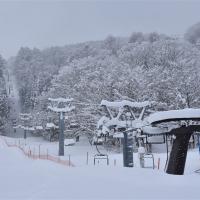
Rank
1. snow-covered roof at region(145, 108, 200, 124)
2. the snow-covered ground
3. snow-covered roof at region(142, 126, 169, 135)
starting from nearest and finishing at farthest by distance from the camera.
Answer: the snow-covered ground
snow-covered roof at region(145, 108, 200, 124)
snow-covered roof at region(142, 126, 169, 135)

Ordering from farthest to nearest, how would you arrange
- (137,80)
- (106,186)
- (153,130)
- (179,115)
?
1. (137,80)
2. (153,130)
3. (179,115)
4. (106,186)

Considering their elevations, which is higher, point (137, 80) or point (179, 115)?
point (137, 80)

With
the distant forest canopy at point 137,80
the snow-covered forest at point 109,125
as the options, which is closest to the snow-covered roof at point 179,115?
the snow-covered forest at point 109,125

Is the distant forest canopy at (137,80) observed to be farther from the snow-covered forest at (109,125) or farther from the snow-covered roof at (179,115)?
the snow-covered roof at (179,115)

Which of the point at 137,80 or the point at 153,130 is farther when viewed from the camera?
the point at 137,80

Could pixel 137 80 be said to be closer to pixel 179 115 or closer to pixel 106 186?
pixel 179 115

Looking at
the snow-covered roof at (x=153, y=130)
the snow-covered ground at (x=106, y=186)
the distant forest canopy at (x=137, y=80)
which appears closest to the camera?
the snow-covered ground at (x=106, y=186)

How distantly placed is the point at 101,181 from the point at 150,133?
14.2ft

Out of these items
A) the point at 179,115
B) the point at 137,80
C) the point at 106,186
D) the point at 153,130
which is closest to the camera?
the point at 106,186

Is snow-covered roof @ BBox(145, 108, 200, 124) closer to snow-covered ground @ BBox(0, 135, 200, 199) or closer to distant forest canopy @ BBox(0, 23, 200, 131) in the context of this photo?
snow-covered ground @ BBox(0, 135, 200, 199)

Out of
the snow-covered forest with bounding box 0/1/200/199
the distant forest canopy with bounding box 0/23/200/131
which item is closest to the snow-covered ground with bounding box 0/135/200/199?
the snow-covered forest with bounding box 0/1/200/199

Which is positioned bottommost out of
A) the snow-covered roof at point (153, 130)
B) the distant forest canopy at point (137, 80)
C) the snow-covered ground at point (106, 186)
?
the snow-covered ground at point (106, 186)

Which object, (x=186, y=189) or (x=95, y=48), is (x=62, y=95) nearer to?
(x=95, y=48)

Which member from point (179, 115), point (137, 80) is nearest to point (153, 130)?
point (179, 115)
